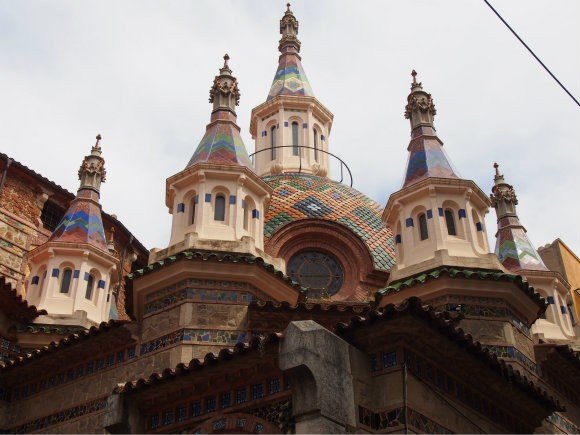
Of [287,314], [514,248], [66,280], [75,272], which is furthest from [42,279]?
[514,248]

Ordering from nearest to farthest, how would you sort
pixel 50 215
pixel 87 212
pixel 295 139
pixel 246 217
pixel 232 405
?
pixel 232 405 < pixel 246 217 < pixel 87 212 < pixel 50 215 < pixel 295 139

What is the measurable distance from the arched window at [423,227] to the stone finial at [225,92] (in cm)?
566

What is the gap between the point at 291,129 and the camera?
88.0 feet

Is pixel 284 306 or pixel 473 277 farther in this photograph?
Answer: pixel 473 277

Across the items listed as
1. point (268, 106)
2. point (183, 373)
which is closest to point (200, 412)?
point (183, 373)

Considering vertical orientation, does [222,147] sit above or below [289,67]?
below

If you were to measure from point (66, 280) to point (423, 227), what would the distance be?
31.5ft

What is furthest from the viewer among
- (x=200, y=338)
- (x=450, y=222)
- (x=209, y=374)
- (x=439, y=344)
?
(x=450, y=222)

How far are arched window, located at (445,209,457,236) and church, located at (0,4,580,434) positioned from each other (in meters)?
0.05

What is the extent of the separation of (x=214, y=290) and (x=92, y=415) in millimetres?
3109

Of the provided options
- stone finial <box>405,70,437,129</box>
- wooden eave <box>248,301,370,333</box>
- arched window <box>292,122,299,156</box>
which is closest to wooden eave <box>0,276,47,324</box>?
wooden eave <box>248,301,370,333</box>

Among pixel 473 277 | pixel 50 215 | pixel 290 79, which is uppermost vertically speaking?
pixel 290 79

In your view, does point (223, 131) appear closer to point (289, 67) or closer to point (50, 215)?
point (50, 215)

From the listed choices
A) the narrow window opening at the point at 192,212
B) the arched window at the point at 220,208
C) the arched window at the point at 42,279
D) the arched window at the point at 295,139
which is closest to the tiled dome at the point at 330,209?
the arched window at the point at 220,208
